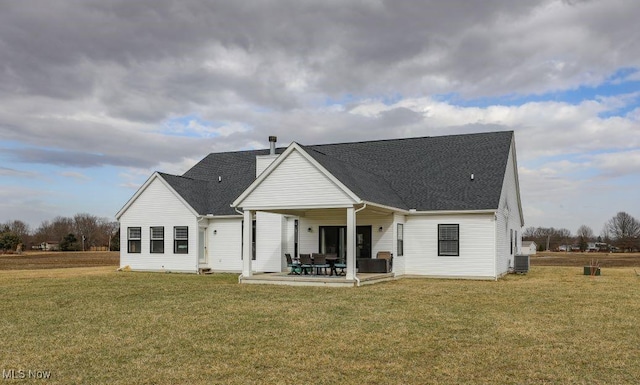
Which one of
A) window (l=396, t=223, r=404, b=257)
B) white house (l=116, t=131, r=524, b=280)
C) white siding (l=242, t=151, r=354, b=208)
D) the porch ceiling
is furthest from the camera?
window (l=396, t=223, r=404, b=257)

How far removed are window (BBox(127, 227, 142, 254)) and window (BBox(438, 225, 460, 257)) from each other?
14354 millimetres

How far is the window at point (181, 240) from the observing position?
26.7 m

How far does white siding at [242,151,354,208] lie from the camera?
19580 millimetres

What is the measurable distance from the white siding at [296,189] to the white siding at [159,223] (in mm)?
6883

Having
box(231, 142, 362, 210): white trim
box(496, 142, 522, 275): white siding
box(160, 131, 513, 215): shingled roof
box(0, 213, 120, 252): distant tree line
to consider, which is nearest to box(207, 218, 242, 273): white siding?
box(160, 131, 513, 215): shingled roof

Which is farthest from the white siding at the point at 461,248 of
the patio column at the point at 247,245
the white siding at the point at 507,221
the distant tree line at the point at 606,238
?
the distant tree line at the point at 606,238

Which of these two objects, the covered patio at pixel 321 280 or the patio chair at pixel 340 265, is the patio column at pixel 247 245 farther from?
the patio chair at pixel 340 265

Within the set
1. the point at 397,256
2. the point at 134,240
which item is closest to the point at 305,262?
the point at 397,256

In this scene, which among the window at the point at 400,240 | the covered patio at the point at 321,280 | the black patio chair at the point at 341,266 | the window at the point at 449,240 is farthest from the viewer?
the window at the point at 400,240

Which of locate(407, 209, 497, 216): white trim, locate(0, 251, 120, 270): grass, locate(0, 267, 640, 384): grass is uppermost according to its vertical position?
locate(407, 209, 497, 216): white trim

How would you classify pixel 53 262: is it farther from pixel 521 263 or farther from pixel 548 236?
pixel 548 236

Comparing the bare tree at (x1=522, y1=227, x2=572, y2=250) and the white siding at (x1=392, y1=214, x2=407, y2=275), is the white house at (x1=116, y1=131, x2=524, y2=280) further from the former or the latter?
the bare tree at (x1=522, y1=227, x2=572, y2=250)

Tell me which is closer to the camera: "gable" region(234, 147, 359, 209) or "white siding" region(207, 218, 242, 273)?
"gable" region(234, 147, 359, 209)

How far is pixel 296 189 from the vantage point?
2016cm
